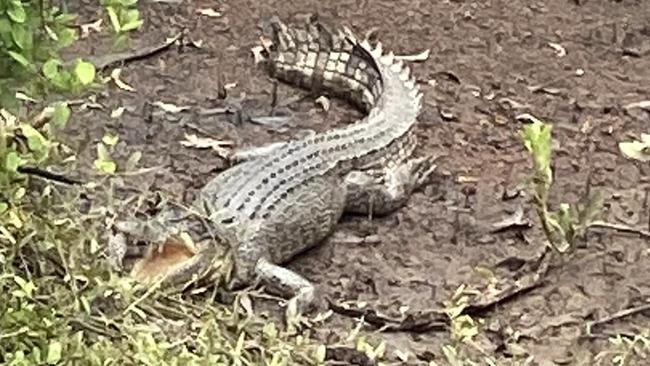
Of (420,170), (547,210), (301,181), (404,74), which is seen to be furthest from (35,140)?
(404,74)

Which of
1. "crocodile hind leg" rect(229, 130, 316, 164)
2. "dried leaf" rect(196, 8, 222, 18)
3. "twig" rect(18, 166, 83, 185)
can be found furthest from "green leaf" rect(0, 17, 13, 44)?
"dried leaf" rect(196, 8, 222, 18)

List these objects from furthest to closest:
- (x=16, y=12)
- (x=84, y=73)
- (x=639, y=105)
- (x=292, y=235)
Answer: (x=639, y=105) < (x=292, y=235) < (x=84, y=73) < (x=16, y=12)

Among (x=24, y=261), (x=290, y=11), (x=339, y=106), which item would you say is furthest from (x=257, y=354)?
(x=290, y=11)

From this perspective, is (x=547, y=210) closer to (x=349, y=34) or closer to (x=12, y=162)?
A: (x=349, y=34)

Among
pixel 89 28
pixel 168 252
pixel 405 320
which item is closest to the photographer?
pixel 405 320

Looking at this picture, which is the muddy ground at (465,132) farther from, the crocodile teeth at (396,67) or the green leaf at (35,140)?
the green leaf at (35,140)

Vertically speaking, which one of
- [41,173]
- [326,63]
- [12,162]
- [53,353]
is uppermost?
[12,162]

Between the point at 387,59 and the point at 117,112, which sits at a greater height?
the point at 117,112
